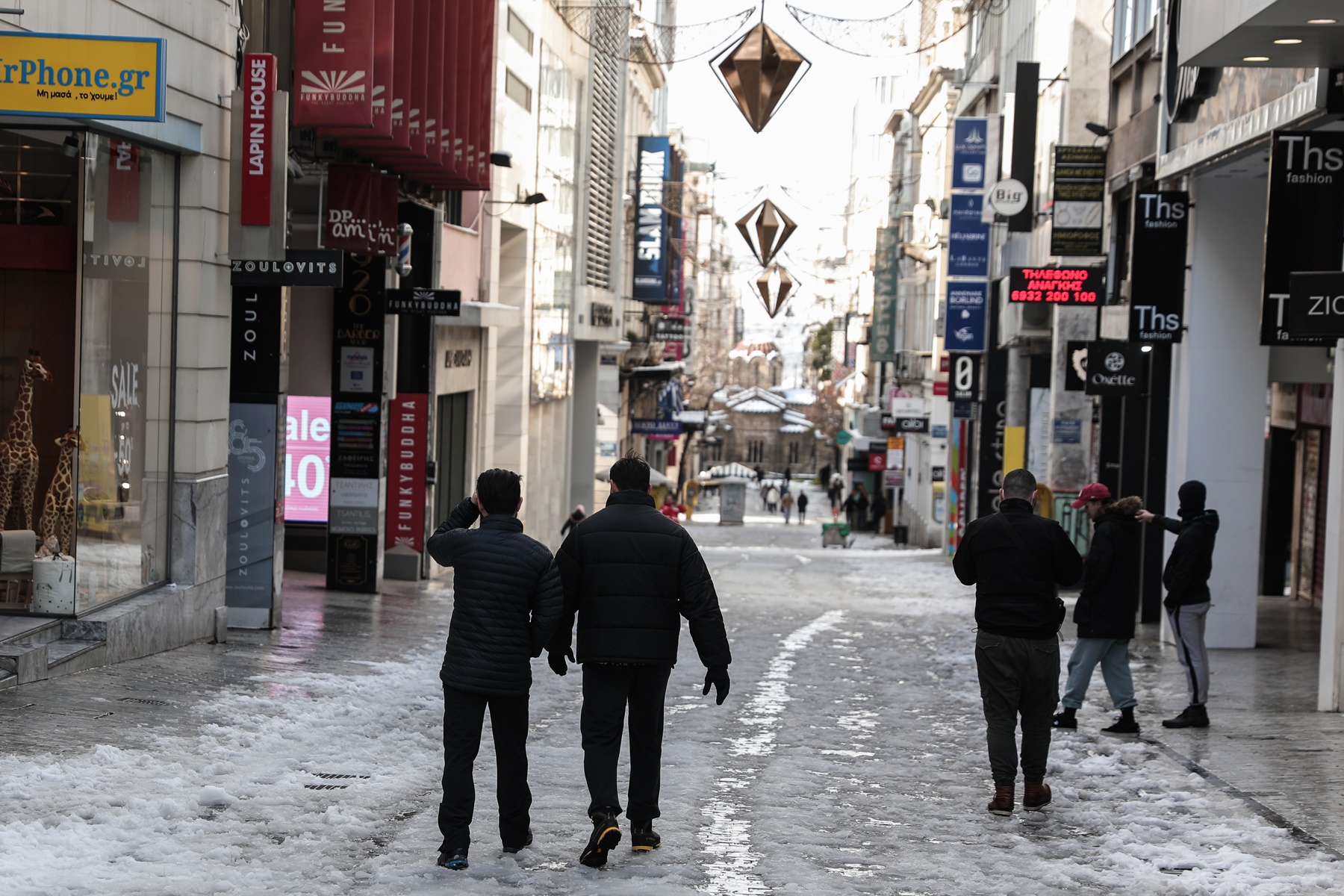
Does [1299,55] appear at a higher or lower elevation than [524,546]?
higher

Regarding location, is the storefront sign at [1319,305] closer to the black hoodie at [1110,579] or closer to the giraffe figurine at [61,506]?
the black hoodie at [1110,579]

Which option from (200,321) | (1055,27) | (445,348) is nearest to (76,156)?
(200,321)

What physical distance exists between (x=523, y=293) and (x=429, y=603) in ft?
46.2

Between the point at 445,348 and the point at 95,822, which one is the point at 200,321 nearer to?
the point at 95,822

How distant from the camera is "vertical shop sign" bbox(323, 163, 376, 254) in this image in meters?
18.1

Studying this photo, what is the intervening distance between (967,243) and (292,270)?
24.7 m

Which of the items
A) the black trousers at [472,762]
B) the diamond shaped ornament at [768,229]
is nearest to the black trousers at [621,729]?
the black trousers at [472,762]

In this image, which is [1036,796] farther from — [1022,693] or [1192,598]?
[1192,598]

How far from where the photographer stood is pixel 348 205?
1814cm

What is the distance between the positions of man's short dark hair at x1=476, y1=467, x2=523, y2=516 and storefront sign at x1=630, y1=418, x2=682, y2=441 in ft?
161

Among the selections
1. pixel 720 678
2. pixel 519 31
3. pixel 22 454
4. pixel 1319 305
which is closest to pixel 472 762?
pixel 720 678

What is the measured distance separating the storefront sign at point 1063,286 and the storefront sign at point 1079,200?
0.32 metres

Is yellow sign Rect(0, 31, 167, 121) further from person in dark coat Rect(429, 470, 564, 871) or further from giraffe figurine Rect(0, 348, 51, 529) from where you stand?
person in dark coat Rect(429, 470, 564, 871)

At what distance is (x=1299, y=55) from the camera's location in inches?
472
